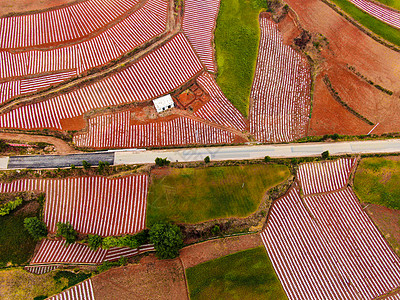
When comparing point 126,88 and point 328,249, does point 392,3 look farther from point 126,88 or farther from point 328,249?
point 126,88

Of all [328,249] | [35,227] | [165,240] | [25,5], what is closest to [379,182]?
[328,249]

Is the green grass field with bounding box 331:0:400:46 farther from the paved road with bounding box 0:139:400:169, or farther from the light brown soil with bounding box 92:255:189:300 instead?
the light brown soil with bounding box 92:255:189:300

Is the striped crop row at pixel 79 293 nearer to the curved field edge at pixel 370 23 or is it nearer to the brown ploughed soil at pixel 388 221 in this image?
the brown ploughed soil at pixel 388 221

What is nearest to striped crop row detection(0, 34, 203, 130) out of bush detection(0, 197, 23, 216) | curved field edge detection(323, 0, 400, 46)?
bush detection(0, 197, 23, 216)

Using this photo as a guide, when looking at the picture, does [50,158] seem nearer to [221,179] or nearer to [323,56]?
[221,179]

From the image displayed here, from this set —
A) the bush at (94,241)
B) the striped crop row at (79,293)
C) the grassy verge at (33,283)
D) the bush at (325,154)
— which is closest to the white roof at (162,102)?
the bush at (94,241)
